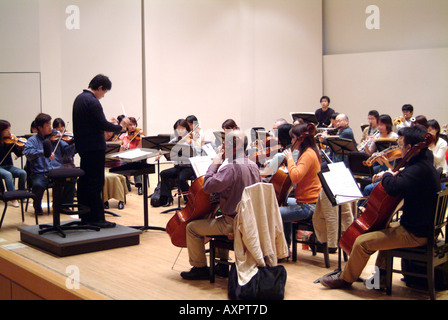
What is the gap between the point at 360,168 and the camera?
19.6ft

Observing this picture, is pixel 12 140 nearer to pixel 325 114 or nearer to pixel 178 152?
pixel 178 152

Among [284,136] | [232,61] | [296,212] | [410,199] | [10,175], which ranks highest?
[232,61]

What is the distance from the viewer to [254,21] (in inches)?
448

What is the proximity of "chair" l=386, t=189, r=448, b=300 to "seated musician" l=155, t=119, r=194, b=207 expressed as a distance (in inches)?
137

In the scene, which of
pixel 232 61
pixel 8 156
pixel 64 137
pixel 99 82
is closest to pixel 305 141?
pixel 99 82

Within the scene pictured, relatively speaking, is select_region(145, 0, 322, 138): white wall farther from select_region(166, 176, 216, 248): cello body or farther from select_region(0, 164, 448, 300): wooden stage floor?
select_region(166, 176, 216, 248): cello body

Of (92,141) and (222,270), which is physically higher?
(92,141)

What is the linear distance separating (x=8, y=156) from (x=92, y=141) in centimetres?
249

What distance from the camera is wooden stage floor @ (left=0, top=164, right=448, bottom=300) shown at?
3559 millimetres

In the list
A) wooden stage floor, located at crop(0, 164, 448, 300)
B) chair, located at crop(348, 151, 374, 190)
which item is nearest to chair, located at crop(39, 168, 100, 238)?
wooden stage floor, located at crop(0, 164, 448, 300)

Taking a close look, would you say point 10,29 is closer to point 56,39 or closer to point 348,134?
point 56,39

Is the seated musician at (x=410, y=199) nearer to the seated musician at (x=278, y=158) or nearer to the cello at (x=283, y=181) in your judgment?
the cello at (x=283, y=181)

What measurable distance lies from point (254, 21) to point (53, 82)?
15.1 ft
